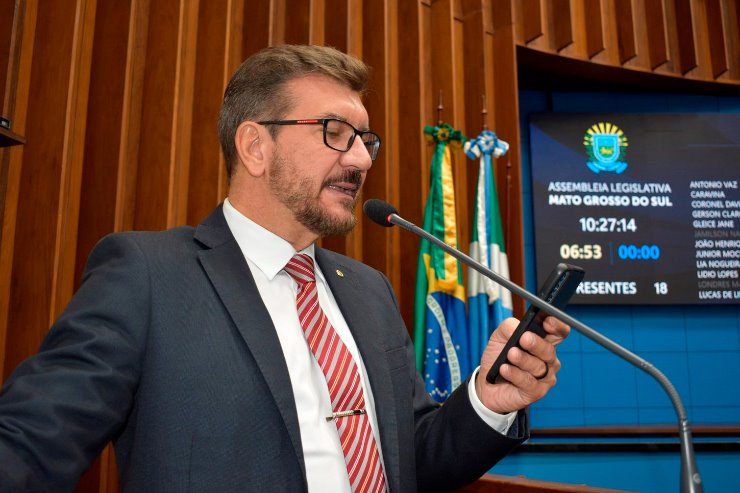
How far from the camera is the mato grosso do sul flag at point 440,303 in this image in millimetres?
3088

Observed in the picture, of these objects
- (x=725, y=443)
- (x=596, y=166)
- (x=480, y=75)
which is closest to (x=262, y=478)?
(x=480, y=75)

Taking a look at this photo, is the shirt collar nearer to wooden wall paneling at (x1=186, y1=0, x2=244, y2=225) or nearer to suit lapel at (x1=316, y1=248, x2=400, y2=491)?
suit lapel at (x1=316, y1=248, x2=400, y2=491)

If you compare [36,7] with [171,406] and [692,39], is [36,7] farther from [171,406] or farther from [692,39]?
[692,39]

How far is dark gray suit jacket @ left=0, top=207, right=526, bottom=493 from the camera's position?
0.85 m

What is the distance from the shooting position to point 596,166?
452 cm

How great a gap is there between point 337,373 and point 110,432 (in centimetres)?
40

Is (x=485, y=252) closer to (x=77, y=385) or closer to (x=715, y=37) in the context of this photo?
(x=77, y=385)

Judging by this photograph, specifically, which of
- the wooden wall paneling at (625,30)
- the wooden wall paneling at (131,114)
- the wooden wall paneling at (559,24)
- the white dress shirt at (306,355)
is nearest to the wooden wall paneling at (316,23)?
the wooden wall paneling at (131,114)

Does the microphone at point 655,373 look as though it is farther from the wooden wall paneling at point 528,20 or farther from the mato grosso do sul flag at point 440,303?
the wooden wall paneling at point 528,20

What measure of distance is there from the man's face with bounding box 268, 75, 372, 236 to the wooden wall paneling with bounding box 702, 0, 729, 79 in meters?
4.46

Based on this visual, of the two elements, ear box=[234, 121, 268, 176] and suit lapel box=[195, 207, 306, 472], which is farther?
ear box=[234, 121, 268, 176]

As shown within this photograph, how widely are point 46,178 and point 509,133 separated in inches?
109

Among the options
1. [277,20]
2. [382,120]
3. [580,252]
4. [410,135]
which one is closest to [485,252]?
[410,135]

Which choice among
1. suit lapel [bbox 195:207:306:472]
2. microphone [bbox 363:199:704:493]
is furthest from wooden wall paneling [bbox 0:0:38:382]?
microphone [bbox 363:199:704:493]
